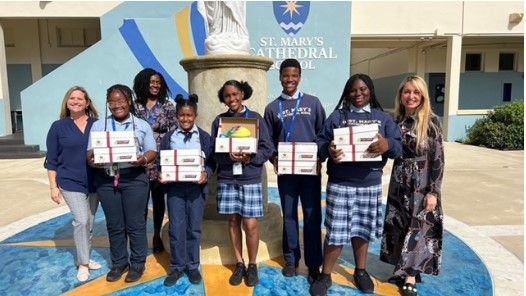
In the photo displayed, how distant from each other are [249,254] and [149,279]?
91 centimetres

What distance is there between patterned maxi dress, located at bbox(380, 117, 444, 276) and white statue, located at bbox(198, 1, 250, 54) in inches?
67.9

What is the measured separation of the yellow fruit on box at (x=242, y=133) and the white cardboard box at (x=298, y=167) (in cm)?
33

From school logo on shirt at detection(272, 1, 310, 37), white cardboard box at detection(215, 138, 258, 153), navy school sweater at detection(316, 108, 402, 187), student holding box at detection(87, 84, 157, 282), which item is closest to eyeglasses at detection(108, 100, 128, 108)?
student holding box at detection(87, 84, 157, 282)

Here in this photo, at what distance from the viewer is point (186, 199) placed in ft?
11.1

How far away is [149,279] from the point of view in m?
3.53

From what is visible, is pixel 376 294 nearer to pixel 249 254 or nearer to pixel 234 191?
pixel 249 254

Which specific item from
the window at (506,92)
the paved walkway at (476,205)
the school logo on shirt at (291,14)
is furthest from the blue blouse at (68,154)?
the window at (506,92)

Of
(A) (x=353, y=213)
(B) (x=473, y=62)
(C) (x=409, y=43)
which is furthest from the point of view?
(B) (x=473, y=62)

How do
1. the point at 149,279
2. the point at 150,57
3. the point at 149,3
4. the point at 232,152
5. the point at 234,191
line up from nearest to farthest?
the point at 232,152, the point at 234,191, the point at 149,279, the point at 150,57, the point at 149,3

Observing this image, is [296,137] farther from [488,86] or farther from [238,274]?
[488,86]

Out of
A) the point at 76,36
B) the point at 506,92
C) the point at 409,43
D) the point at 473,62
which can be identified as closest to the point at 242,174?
the point at 409,43

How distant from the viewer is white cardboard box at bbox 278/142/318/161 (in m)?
3.11

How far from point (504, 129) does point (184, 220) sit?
1293 cm

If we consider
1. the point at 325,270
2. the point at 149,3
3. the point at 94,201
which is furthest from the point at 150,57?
the point at 325,270
